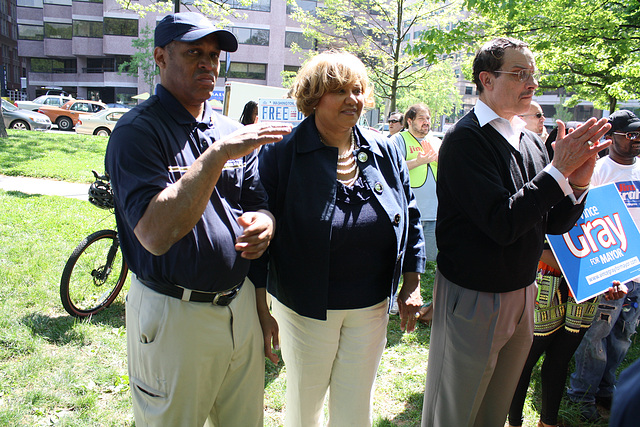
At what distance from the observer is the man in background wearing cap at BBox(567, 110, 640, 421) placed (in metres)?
3.40

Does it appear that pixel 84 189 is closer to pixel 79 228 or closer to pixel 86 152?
pixel 79 228

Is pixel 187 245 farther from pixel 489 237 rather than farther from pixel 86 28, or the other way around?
pixel 86 28

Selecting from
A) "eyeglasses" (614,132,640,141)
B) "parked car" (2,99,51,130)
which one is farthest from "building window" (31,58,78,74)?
"eyeglasses" (614,132,640,141)

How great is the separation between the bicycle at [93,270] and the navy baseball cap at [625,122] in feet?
13.6

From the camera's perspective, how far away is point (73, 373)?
11.4 feet

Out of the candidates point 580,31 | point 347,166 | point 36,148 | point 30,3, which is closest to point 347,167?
point 347,166

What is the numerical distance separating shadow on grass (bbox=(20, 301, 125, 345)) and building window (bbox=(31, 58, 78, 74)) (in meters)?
55.6

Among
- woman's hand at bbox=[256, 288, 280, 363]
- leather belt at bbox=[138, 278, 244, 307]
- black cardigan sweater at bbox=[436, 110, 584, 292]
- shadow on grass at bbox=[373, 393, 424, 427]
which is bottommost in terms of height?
shadow on grass at bbox=[373, 393, 424, 427]

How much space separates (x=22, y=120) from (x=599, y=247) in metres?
24.4

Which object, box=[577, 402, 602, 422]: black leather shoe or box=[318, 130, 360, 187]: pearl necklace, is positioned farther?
box=[577, 402, 602, 422]: black leather shoe

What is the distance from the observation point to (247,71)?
4841 centimetres

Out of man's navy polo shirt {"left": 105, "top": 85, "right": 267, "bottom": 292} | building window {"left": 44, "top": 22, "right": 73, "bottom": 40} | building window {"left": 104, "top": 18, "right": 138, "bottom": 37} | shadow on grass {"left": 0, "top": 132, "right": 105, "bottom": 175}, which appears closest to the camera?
man's navy polo shirt {"left": 105, "top": 85, "right": 267, "bottom": 292}

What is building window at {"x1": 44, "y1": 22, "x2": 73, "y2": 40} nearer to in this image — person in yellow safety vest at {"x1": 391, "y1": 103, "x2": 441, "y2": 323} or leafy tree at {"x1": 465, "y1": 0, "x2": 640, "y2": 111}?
leafy tree at {"x1": 465, "y1": 0, "x2": 640, "y2": 111}

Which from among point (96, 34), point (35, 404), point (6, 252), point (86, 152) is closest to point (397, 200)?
point (35, 404)
